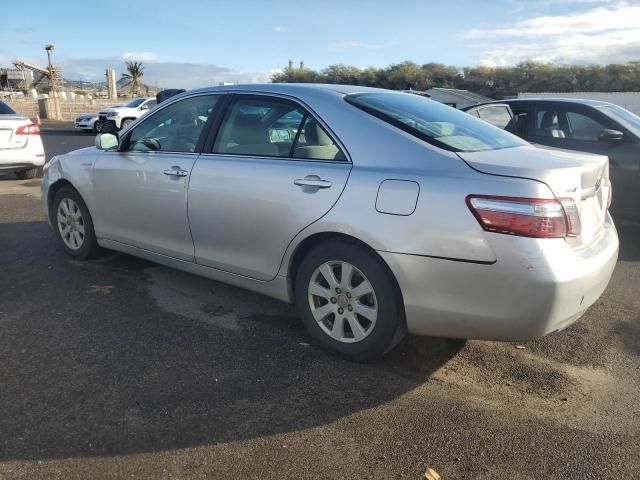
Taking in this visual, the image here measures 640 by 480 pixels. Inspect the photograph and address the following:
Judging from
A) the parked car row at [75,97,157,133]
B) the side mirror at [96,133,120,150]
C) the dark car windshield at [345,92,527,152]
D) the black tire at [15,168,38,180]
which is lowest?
the black tire at [15,168,38,180]

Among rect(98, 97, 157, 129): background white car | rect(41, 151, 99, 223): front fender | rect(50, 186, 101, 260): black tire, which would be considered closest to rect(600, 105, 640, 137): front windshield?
rect(41, 151, 99, 223): front fender

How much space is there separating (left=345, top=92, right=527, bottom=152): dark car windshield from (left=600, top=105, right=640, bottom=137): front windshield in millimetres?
3362

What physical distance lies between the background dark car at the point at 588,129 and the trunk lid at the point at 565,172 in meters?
3.16

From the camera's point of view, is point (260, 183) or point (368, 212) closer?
point (368, 212)

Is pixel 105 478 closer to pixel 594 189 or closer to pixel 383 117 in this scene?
pixel 383 117

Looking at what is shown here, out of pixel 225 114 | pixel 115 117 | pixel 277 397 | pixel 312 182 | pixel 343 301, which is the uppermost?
pixel 225 114

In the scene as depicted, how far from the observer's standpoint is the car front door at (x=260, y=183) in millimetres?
3344

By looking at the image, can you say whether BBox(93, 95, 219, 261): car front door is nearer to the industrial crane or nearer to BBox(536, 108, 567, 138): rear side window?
BBox(536, 108, 567, 138): rear side window

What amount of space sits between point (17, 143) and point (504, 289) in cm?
930

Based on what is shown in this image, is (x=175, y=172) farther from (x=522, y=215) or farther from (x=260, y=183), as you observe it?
(x=522, y=215)

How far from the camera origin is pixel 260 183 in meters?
3.57

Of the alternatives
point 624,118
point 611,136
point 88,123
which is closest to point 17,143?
point 611,136

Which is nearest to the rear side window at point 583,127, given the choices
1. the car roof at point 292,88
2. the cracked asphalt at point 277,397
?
the cracked asphalt at point 277,397

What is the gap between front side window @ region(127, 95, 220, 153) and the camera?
4172 mm
